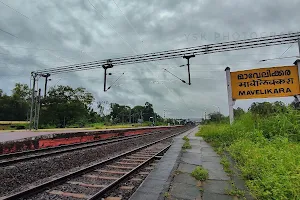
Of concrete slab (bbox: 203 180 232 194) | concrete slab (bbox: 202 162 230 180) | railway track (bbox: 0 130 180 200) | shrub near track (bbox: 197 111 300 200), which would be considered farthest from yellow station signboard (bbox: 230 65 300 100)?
concrete slab (bbox: 203 180 232 194)

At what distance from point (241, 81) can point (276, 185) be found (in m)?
9.96

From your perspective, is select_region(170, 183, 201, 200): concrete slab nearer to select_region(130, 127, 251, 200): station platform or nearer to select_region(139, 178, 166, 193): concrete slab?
select_region(130, 127, 251, 200): station platform

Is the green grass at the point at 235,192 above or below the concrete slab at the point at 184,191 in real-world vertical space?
above

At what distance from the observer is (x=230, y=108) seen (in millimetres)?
12375

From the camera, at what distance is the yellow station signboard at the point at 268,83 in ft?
37.5

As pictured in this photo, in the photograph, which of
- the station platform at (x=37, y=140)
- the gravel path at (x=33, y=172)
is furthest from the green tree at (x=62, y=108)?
the gravel path at (x=33, y=172)

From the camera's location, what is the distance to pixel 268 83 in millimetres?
11641

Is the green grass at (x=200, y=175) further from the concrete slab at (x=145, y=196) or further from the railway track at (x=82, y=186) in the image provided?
the railway track at (x=82, y=186)

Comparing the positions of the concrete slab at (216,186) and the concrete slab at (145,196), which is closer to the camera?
the concrete slab at (145,196)

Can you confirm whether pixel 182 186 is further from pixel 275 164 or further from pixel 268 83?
pixel 268 83

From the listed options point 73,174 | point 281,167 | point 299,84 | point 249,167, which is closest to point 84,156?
point 73,174

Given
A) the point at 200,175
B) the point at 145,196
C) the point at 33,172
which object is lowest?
the point at 33,172

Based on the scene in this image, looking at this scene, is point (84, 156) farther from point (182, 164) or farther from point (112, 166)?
point (182, 164)

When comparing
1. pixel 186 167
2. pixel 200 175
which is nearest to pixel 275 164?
pixel 200 175
